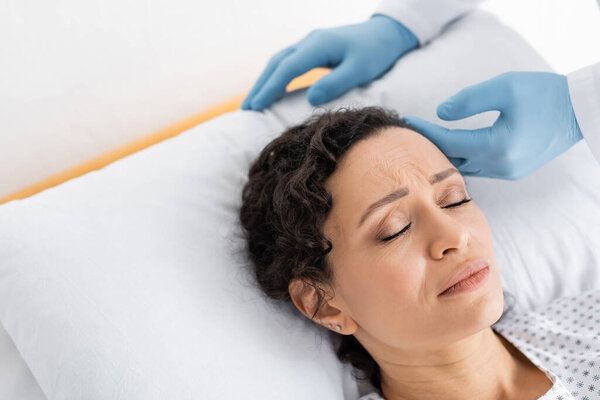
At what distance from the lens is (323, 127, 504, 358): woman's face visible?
3.06 ft

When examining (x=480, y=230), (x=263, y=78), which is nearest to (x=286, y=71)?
(x=263, y=78)

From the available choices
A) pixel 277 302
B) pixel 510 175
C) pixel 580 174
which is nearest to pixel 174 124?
pixel 277 302

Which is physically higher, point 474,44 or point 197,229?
point 474,44

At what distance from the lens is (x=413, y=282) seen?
0.94 m

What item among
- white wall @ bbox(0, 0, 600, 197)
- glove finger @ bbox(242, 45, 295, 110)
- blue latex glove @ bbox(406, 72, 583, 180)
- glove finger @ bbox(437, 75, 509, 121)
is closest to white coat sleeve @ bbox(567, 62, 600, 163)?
blue latex glove @ bbox(406, 72, 583, 180)

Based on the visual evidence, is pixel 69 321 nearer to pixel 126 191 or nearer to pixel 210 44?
pixel 126 191

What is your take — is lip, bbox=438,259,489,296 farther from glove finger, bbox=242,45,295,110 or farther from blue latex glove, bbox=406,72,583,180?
glove finger, bbox=242,45,295,110

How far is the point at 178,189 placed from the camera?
47.3 inches

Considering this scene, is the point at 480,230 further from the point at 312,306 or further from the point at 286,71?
the point at 286,71

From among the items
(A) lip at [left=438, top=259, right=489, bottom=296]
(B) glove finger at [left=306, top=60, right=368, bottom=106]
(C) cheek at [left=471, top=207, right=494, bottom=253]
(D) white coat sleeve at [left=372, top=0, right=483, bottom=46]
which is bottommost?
(A) lip at [left=438, top=259, right=489, bottom=296]

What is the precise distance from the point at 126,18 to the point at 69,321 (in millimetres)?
793

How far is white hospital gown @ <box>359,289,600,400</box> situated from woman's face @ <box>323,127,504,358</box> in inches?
10.1

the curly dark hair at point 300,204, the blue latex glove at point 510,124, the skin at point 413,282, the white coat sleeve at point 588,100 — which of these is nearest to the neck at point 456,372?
the skin at point 413,282

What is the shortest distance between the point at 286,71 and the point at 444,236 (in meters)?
0.68
